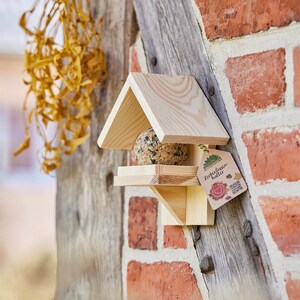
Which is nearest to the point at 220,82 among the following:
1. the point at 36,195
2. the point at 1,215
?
the point at 1,215

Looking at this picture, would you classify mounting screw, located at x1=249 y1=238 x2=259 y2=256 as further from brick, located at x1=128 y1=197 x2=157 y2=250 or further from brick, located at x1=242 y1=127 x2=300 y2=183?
brick, located at x1=128 y1=197 x2=157 y2=250

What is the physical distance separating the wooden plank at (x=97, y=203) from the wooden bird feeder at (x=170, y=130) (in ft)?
0.60

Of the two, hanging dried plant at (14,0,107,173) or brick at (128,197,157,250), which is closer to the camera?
brick at (128,197,157,250)

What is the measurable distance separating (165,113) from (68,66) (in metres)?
0.40

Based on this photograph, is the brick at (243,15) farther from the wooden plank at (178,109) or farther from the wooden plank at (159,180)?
the wooden plank at (159,180)

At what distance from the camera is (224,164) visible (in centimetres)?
125

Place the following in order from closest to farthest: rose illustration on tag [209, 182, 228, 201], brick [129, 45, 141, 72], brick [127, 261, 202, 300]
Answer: rose illustration on tag [209, 182, 228, 201]
brick [127, 261, 202, 300]
brick [129, 45, 141, 72]

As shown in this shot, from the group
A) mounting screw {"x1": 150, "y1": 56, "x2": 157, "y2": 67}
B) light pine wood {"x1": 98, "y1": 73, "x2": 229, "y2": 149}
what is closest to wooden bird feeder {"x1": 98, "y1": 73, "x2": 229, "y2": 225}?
light pine wood {"x1": 98, "y1": 73, "x2": 229, "y2": 149}

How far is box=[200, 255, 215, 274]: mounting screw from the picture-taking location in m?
1.30

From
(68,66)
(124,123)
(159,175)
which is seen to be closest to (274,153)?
(159,175)

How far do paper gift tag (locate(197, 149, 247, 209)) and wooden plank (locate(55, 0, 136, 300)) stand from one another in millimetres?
290

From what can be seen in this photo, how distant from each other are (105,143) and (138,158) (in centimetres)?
9

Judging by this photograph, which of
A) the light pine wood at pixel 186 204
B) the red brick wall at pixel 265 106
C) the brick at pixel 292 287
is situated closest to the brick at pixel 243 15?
the red brick wall at pixel 265 106

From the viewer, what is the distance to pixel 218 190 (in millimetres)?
1254
